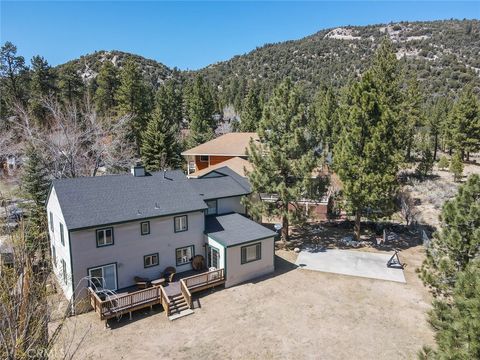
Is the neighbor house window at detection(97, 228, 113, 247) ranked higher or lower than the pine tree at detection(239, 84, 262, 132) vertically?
lower

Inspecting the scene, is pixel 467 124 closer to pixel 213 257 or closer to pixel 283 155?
pixel 283 155

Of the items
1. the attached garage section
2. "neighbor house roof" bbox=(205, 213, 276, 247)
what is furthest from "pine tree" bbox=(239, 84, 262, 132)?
the attached garage section

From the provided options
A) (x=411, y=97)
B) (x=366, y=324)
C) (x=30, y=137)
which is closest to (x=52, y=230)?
(x=30, y=137)

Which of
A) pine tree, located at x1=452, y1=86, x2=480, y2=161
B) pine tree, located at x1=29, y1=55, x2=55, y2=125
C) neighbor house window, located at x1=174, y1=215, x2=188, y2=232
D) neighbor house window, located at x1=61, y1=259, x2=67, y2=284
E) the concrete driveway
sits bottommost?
the concrete driveway

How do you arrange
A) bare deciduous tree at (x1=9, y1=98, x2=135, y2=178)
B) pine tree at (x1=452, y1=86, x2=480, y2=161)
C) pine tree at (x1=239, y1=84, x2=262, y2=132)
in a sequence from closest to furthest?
bare deciduous tree at (x1=9, y1=98, x2=135, y2=178), pine tree at (x1=452, y1=86, x2=480, y2=161), pine tree at (x1=239, y1=84, x2=262, y2=132)

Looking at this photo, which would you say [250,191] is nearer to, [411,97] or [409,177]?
[409,177]

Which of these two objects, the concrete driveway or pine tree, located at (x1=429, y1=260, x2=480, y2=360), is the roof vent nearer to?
the concrete driveway

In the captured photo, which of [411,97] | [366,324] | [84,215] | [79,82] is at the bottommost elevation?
[366,324]
